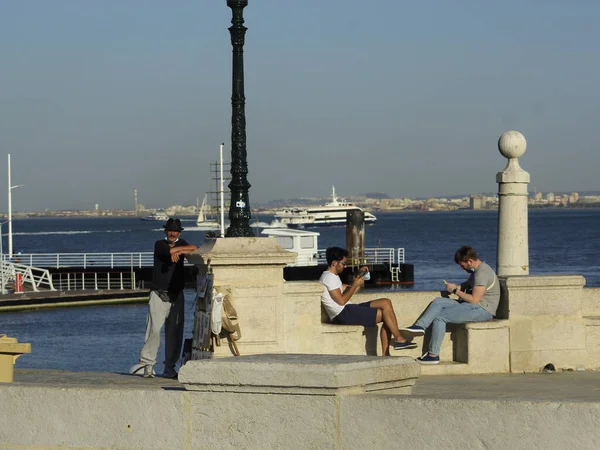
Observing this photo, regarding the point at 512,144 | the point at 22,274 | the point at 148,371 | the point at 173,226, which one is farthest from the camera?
the point at 22,274

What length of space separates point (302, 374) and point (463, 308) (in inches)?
232

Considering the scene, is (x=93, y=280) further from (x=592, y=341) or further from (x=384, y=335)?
(x=592, y=341)

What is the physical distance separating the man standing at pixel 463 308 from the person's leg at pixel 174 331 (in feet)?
7.33

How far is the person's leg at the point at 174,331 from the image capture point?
38.5ft

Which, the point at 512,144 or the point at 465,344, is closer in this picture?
the point at 465,344

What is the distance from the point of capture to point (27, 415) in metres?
6.72

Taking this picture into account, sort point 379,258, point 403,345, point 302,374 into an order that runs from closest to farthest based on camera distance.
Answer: point 302,374 < point 403,345 < point 379,258

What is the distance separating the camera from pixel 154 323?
11.7 m

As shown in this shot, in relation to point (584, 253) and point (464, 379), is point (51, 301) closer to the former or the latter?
point (464, 379)

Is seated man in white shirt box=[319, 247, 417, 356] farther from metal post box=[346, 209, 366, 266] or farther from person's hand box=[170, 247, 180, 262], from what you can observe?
metal post box=[346, 209, 366, 266]

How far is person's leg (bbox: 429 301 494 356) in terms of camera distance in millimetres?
11398

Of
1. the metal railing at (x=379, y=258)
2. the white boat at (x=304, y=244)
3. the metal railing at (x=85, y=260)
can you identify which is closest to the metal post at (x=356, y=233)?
the metal railing at (x=379, y=258)

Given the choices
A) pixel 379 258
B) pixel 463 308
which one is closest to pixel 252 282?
pixel 463 308

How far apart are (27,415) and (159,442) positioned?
0.86 metres
